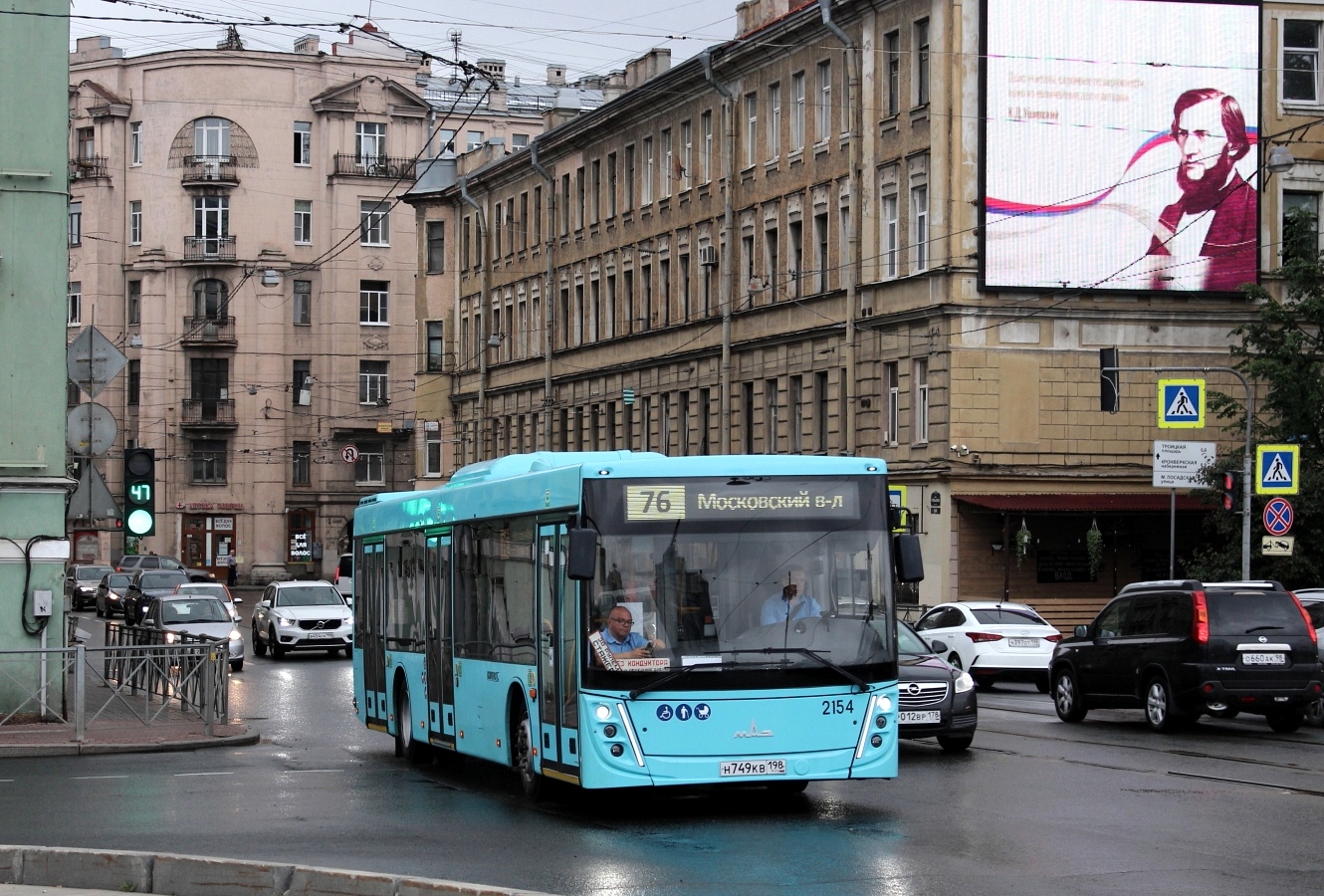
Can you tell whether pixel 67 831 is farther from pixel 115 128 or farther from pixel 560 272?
pixel 115 128

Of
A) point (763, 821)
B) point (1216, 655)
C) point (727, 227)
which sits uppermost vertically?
point (727, 227)

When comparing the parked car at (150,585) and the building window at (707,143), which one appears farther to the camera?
the building window at (707,143)

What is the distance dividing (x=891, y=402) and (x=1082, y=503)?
520 cm

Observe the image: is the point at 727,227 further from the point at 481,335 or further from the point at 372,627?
the point at 372,627

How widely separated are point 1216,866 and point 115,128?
88.5 m

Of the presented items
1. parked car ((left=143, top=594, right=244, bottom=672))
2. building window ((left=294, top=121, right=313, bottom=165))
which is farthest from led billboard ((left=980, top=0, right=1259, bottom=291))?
building window ((left=294, top=121, right=313, bottom=165))

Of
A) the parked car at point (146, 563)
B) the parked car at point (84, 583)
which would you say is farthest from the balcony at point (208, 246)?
the parked car at point (84, 583)

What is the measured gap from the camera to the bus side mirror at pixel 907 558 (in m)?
14.3

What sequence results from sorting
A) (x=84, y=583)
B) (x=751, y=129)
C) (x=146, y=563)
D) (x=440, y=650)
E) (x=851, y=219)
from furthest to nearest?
(x=146, y=563) < (x=84, y=583) < (x=751, y=129) < (x=851, y=219) < (x=440, y=650)

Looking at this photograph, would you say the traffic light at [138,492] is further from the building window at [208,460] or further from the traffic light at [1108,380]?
the building window at [208,460]

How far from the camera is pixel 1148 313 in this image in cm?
4588

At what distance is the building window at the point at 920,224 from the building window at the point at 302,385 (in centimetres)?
5222

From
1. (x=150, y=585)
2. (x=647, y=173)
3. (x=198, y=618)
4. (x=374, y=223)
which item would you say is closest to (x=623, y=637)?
(x=198, y=618)

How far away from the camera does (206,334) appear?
91.8 m
